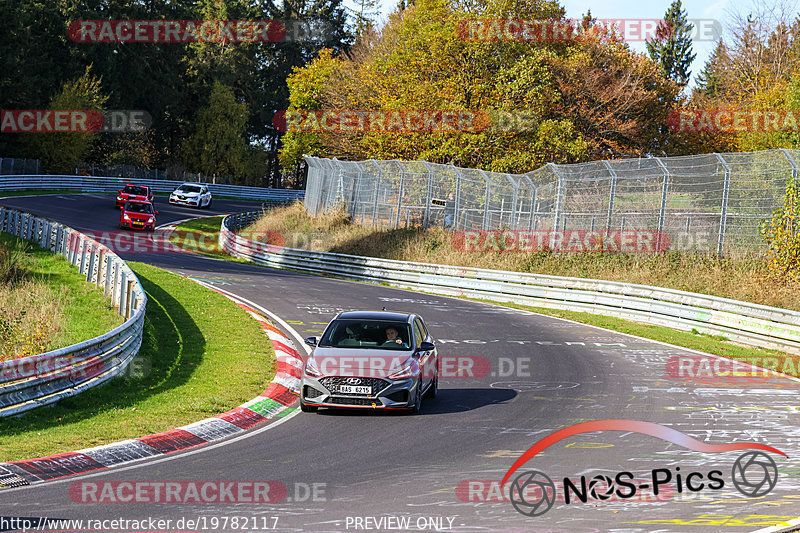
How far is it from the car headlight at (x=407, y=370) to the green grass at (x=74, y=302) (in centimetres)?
806

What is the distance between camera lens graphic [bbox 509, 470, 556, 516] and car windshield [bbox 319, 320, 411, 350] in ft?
14.3

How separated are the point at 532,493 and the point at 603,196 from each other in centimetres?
2094

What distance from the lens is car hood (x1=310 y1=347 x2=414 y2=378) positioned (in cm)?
1215

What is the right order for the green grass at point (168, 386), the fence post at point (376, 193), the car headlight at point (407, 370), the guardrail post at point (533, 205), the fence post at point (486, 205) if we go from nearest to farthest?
the green grass at point (168, 386)
the car headlight at point (407, 370)
the guardrail post at point (533, 205)
the fence post at point (486, 205)
the fence post at point (376, 193)

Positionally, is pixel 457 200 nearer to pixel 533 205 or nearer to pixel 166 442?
pixel 533 205

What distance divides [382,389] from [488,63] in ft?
115

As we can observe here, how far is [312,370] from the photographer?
1229cm

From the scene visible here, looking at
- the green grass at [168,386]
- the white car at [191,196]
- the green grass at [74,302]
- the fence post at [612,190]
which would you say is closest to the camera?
the green grass at [168,386]

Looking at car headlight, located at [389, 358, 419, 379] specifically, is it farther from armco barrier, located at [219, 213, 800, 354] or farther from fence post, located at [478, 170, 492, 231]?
fence post, located at [478, 170, 492, 231]

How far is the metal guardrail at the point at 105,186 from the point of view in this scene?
58.1 m

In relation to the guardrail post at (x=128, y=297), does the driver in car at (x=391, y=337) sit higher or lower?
higher

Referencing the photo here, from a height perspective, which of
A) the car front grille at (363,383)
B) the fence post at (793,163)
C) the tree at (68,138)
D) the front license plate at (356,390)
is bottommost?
the front license plate at (356,390)

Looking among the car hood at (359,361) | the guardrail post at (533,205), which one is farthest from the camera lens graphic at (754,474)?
the guardrail post at (533,205)

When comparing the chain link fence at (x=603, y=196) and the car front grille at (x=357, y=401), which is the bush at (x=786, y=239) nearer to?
the chain link fence at (x=603, y=196)
